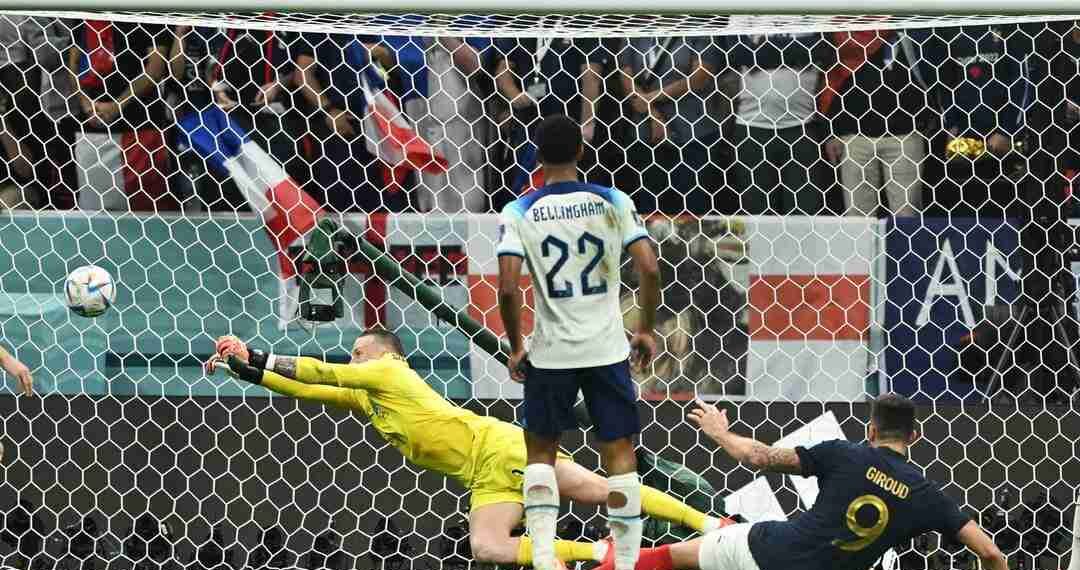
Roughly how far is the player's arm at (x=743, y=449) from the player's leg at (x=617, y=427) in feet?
1.60

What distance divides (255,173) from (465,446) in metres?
1.66

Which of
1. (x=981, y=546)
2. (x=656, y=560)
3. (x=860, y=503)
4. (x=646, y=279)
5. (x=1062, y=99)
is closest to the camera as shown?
(x=646, y=279)

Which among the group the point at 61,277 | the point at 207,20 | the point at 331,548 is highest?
the point at 207,20

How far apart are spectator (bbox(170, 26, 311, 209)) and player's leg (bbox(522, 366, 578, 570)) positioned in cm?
301

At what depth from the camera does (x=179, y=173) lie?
8.69 m

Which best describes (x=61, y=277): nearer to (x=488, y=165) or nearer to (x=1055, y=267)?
(x=488, y=165)

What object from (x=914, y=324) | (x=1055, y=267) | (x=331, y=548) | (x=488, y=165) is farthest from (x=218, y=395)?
(x=1055, y=267)

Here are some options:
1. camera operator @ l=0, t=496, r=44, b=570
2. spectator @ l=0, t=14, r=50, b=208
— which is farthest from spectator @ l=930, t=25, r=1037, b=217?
camera operator @ l=0, t=496, r=44, b=570

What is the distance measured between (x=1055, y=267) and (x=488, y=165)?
2481 millimetres

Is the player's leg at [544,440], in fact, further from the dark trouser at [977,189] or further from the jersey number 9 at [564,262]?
the dark trouser at [977,189]

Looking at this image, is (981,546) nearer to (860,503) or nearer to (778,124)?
(860,503)

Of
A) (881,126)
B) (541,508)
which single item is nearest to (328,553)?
(541,508)

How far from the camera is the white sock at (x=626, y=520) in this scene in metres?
6.00

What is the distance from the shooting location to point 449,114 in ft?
29.0
